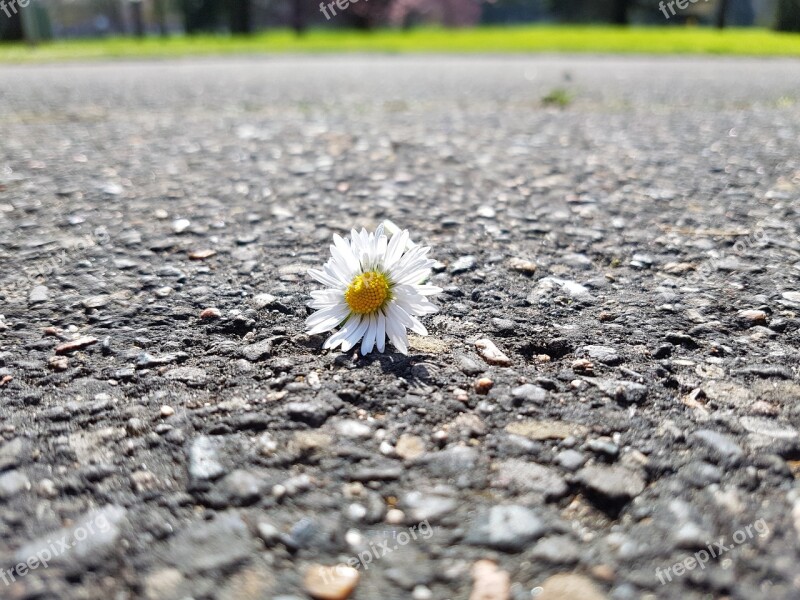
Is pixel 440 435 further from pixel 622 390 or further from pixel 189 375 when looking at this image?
pixel 189 375

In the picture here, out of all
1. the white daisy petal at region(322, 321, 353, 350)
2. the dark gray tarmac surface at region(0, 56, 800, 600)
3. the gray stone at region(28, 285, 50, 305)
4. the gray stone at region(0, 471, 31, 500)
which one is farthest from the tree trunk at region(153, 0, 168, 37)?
the gray stone at region(0, 471, 31, 500)

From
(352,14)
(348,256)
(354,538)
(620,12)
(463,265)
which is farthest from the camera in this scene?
(352,14)

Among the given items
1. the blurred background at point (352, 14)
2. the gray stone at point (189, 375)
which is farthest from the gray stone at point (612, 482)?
the blurred background at point (352, 14)

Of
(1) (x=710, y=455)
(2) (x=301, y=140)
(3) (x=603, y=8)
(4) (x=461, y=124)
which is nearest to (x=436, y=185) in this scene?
(2) (x=301, y=140)

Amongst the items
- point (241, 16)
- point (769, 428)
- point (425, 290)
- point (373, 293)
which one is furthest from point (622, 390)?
point (241, 16)

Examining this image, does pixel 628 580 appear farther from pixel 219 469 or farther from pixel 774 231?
pixel 774 231

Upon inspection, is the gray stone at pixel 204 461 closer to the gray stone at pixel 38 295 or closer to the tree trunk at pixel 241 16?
the gray stone at pixel 38 295

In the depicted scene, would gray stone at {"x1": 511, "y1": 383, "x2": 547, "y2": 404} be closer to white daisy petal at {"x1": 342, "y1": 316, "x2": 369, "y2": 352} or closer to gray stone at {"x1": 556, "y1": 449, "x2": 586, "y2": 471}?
gray stone at {"x1": 556, "y1": 449, "x2": 586, "y2": 471}

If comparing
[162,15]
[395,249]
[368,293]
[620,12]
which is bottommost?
[368,293]
